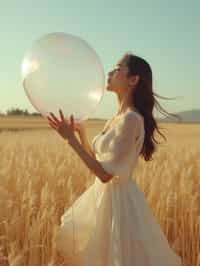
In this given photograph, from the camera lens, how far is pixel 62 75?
2236 mm

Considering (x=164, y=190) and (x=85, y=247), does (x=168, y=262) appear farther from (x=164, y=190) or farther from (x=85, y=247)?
(x=164, y=190)

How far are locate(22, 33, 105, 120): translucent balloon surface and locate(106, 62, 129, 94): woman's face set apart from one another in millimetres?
110

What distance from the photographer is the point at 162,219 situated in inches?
122

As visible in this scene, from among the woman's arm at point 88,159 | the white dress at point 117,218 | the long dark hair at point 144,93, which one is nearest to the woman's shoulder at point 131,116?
the white dress at point 117,218

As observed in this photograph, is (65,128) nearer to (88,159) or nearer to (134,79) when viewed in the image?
(88,159)

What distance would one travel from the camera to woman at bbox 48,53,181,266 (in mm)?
2287

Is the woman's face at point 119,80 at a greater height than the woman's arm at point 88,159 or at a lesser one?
greater

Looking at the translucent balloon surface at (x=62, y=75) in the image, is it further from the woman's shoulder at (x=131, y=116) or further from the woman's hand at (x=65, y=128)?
the woman's shoulder at (x=131, y=116)

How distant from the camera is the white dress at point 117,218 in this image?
7.54 ft

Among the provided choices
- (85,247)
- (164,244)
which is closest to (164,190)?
(164,244)

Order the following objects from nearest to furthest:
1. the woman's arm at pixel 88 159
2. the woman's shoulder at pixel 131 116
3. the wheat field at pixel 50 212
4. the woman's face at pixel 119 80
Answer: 1. the woman's arm at pixel 88 159
2. the woman's shoulder at pixel 131 116
3. the woman's face at pixel 119 80
4. the wheat field at pixel 50 212

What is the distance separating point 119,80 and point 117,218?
641 millimetres

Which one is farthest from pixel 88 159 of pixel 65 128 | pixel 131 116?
pixel 131 116

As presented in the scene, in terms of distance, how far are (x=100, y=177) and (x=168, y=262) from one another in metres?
0.60
